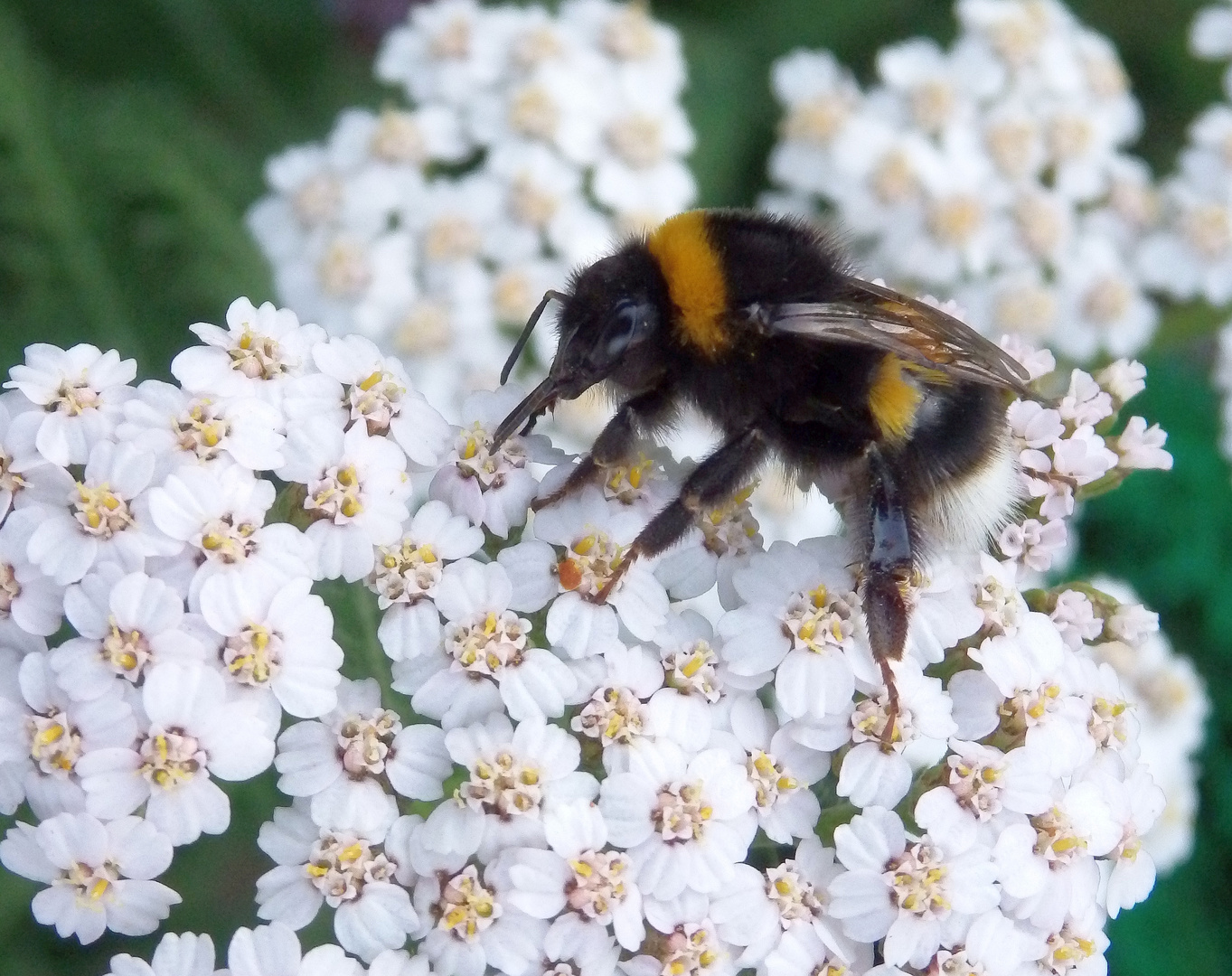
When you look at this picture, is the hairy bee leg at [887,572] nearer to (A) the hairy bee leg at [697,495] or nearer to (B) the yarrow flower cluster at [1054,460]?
(A) the hairy bee leg at [697,495]

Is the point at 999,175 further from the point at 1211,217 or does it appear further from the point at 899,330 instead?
the point at 899,330

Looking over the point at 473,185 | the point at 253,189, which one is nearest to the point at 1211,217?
the point at 473,185

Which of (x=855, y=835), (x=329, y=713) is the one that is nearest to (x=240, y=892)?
(x=329, y=713)

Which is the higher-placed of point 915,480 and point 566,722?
point 915,480

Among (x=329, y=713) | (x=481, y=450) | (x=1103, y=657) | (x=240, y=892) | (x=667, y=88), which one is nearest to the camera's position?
(x=329, y=713)

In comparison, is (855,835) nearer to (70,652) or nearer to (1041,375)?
(1041,375)

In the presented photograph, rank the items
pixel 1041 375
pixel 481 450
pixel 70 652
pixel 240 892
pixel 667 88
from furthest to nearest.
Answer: pixel 667 88 < pixel 240 892 < pixel 1041 375 < pixel 481 450 < pixel 70 652

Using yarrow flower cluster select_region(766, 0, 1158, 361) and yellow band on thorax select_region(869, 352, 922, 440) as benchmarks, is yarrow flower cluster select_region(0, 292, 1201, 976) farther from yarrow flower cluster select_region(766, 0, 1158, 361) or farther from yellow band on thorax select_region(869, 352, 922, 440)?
yarrow flower cluster select_region(766, 0, 1158, 361)
